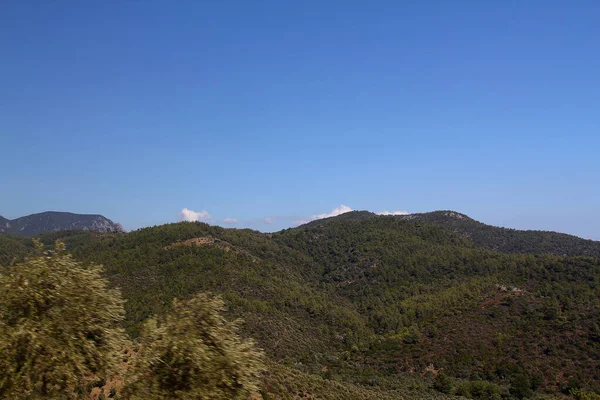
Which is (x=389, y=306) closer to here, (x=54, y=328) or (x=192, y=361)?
(x=192, y=361)

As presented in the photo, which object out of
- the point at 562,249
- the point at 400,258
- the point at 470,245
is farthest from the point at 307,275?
the point at 562,249

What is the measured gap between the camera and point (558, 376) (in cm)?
5809

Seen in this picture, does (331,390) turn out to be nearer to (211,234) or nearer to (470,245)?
(211,234)

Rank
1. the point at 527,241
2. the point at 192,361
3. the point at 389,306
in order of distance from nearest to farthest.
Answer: the point at 192,361 → the point at 389,306 → the point at 527,241

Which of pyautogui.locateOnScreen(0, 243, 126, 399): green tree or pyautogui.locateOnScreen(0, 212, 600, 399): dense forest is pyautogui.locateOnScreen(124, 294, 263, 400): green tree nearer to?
pyautogui.locateOnScreen(0, 212, 600, 399): dense forest

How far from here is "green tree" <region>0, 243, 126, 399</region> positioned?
12828mm

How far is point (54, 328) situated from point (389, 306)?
10389cm

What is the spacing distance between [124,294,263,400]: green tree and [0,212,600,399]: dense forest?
1221 millimetres

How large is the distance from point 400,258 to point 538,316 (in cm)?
5898

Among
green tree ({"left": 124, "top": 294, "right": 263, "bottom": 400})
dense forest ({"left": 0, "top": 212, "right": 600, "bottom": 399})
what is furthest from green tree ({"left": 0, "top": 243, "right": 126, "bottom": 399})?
green tree ({"left": 124, "top": 294, "right": 263, "bottom": 400})

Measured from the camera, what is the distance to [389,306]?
358 ft

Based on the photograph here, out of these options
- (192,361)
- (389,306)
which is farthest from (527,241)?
(192,361)

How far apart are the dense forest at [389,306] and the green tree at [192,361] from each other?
122cm

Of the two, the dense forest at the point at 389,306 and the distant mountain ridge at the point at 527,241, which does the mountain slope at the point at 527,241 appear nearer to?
the distant mountain ridge at the point at 527,241
